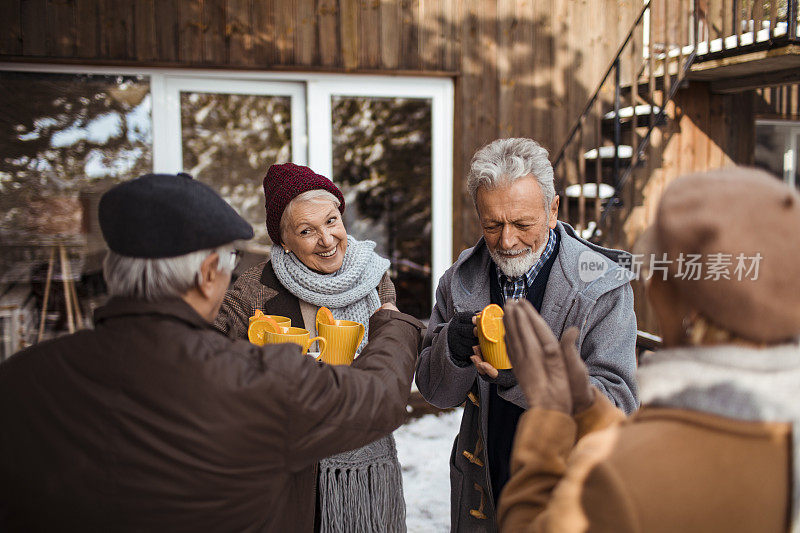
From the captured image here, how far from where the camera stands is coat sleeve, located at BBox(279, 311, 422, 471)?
41.9 inches

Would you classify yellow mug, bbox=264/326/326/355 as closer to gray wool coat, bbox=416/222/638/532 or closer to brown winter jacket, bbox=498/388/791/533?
gray wool coat, bbox=416/222/638/532

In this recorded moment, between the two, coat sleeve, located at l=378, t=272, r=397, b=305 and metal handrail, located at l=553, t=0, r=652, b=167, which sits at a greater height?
metal handrail, located at l=553, t=0, r=652, b=167

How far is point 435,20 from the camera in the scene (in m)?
4.46

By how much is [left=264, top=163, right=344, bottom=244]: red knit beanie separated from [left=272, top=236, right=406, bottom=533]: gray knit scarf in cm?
11

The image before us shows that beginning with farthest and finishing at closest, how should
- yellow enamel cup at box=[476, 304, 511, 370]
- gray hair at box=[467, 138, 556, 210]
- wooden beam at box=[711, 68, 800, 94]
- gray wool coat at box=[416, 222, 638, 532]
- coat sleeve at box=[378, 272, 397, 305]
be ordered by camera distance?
1. wooden beam at box=[711, 68, 800, 94]
2. coat sleeve at box=[378, 272, 397, 305]
3. gray hair at box=[467, 138, 556, 210]
4. gray wool coat at box=[416, 222, 638, 532]
5. yellow enamel cup at box=[476, 304, 511, 370]

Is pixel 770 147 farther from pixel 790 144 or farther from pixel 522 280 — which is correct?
pixel 522 280

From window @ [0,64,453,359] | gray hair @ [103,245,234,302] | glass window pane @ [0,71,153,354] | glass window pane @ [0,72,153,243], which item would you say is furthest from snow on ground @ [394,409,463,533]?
glass window pane @ [0,72,153,243]

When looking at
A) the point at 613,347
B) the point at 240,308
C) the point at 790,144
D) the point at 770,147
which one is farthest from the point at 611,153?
the point at 240,308

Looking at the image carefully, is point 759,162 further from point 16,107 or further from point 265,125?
point 16,107

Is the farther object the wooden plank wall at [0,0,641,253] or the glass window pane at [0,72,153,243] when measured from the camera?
the glass window pane at [0,72,153,243]

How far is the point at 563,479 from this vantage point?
89 cm

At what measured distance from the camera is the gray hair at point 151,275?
1.06m

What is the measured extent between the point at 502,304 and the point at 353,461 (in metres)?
0.68

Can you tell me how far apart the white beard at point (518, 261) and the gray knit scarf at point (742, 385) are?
3.01ft
